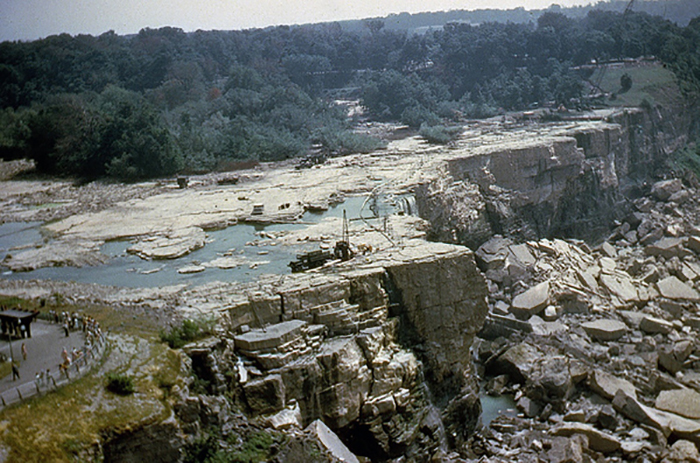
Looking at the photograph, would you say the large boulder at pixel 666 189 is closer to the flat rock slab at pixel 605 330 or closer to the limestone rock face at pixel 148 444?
the flat rock slab at pixel 605 330

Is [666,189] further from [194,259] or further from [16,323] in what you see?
[16,323]

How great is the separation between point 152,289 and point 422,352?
21.1 ft

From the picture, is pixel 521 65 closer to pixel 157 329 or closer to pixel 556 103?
pixel 556 103

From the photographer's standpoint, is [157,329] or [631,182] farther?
[631,182]

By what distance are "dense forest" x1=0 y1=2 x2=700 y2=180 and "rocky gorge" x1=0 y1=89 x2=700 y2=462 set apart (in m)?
5.34

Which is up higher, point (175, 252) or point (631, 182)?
point (175, 252)

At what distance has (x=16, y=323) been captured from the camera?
12305 mm

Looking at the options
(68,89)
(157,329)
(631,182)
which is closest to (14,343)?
(157,329)

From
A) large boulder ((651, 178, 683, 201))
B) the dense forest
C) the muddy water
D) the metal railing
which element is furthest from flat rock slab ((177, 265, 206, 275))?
large boulder ((651, 178, 683, 201))

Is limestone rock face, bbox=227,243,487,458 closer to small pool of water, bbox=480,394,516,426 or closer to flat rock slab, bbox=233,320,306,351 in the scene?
flat rock slab, bbox=233,320,306,351

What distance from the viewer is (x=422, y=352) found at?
16125 mm

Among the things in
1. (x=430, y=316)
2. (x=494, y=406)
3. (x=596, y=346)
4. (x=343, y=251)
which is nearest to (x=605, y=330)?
(x=596, y=346)

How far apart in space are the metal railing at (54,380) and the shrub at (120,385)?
59 cm

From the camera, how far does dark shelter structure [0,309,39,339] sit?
12227mm
